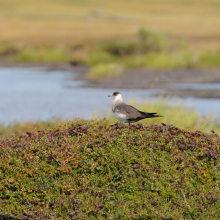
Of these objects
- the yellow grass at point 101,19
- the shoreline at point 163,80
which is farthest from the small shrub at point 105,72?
the yellow grass at point 101,19

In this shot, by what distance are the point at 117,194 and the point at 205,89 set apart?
28355mm

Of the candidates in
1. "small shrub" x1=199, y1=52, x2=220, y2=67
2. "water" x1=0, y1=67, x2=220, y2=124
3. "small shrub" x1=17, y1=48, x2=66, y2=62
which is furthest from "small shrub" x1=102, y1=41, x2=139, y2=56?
"water" x1=0, y1=67, x2=220, y2=124

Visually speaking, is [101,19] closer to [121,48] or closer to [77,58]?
[77,58]

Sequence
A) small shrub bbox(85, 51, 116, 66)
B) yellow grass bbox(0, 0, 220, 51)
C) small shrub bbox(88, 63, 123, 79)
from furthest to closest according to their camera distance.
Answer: yellow grass bbox(0, 0, 220, 51)
small shrub bbox(85, 51, 116, 66)
small shrub bbox(88, 63, 123, 79)

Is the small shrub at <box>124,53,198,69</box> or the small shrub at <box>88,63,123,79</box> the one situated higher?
the small shrub at <box>124,53,198,69</box>

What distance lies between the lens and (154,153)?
954 centimetres

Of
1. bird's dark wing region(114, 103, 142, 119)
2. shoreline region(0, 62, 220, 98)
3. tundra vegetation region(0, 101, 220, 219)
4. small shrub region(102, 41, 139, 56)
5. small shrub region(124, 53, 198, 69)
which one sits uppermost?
small shrub region(102, 41, 139, 56)

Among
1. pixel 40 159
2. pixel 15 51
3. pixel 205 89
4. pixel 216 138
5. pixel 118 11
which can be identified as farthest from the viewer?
pixel 118 11

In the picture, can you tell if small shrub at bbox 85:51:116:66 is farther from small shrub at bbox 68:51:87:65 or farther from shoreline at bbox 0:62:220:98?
small shrub at bbox 68:51:87:65

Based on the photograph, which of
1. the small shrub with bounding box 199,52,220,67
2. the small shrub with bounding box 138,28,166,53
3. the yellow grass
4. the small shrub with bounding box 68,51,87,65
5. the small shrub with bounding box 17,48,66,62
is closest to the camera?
the small shrub with bounding box 199,52,220,67

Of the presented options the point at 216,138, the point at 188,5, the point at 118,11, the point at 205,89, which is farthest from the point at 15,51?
the point at 188,5

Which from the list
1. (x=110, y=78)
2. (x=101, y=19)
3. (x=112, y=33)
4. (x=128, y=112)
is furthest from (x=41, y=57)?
(x=101, y=19)

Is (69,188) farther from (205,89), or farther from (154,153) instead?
(205,89)

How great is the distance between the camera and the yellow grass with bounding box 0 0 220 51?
114062 millimetres
